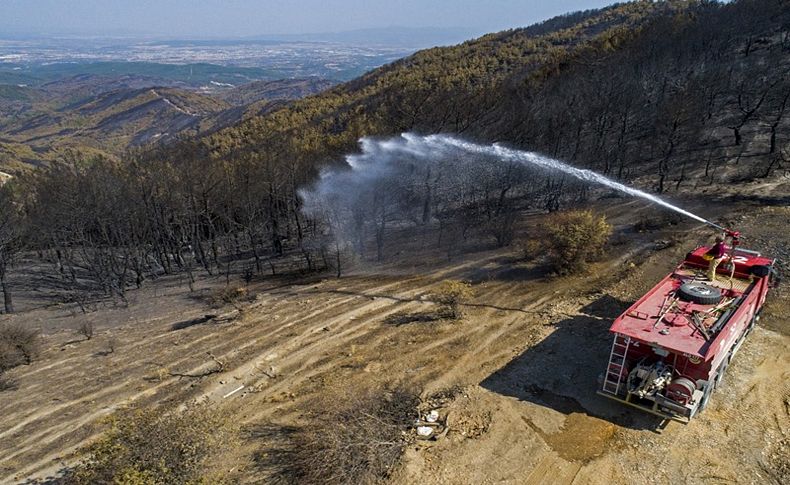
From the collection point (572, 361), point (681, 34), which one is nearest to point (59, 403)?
point (572, 361)

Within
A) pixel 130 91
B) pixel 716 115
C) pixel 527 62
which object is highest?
pixel 527 62

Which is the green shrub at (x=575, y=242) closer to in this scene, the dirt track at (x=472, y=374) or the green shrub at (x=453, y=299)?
the dirt track at (x=472, y=374)

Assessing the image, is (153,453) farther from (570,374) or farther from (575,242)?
(575,242)

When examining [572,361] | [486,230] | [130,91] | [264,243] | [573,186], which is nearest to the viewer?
[572,361]

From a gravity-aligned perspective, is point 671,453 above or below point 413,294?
above

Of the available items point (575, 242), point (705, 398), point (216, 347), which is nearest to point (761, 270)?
point (705, 398)

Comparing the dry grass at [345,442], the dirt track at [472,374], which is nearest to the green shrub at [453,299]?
the dirt track at [472,374]

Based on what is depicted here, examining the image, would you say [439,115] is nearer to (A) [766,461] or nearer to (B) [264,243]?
(B) [264,243]
